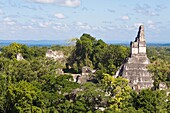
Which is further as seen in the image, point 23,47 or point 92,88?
point 23,47

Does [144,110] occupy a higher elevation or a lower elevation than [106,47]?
lower

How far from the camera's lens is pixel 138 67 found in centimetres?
4822

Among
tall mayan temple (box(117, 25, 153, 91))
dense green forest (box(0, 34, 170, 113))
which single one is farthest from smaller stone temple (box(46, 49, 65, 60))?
tall mayan temple (box(117, 25, 153, 91))

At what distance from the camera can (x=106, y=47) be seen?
216 feet

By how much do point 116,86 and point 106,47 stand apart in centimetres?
2644

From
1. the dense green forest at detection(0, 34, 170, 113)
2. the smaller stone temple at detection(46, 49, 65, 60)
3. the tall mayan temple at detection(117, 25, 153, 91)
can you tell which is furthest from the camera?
the smaller stone temple at detection(46, 49, 65, 60)

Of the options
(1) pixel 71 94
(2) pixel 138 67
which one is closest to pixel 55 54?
(2) pixel 138 67

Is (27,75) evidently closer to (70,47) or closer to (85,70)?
(85,70)

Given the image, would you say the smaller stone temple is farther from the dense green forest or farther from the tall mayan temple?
the tall mayan temple

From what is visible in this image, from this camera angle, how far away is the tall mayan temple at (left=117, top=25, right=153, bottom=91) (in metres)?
47.1

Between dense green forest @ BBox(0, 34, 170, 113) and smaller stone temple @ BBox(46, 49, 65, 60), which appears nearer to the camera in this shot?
dense green forest @ BBox(0, 34, 170, 113)

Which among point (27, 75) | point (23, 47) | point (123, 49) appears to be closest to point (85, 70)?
point (123, 49)

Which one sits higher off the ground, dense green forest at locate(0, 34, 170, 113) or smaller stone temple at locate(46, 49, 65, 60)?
smaller stone temple at locate(46, 49, 65, 60)

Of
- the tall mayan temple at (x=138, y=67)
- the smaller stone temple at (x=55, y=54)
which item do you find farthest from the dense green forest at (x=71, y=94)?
the smaller stone temple at (x=55, y=54)
